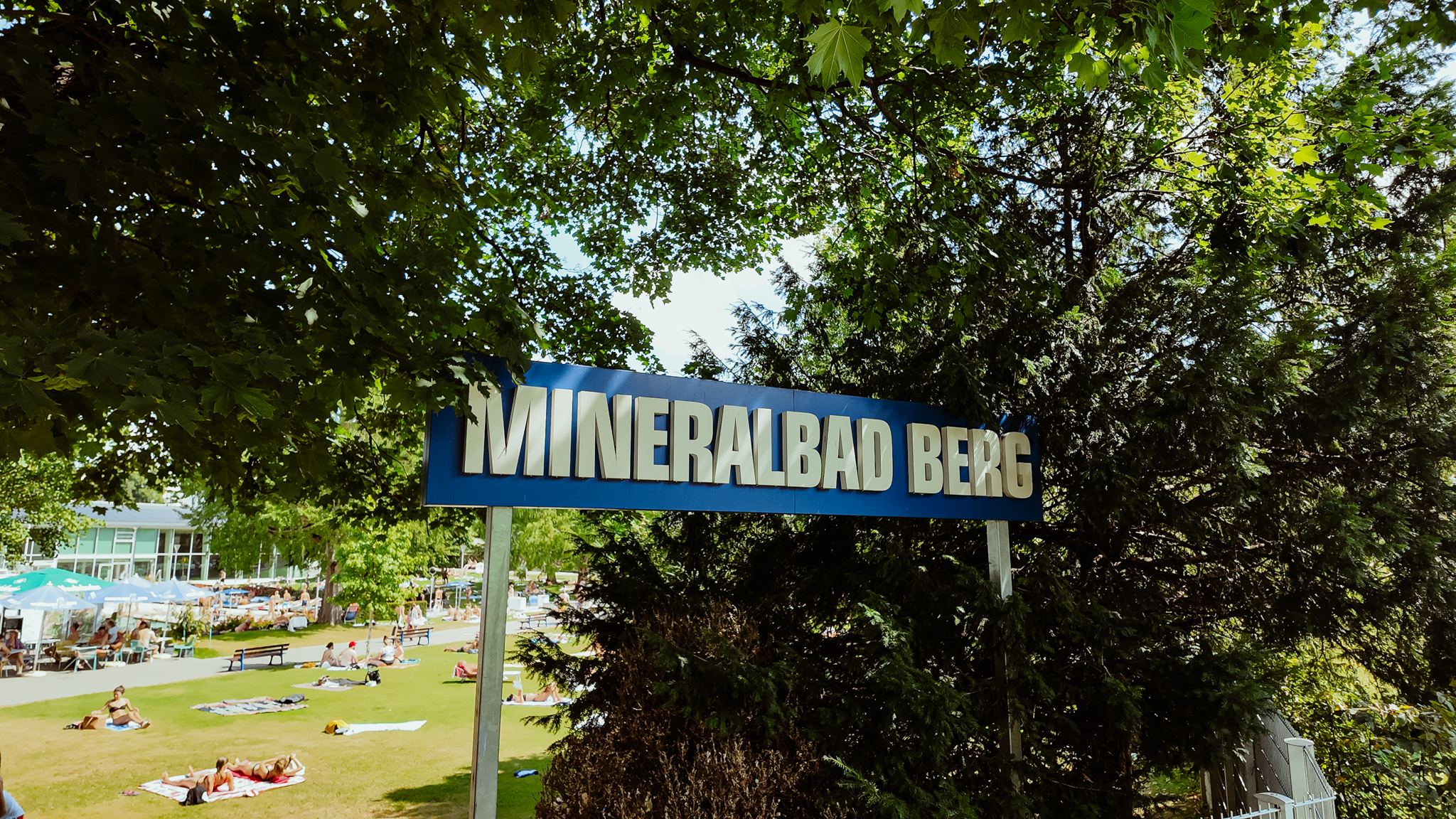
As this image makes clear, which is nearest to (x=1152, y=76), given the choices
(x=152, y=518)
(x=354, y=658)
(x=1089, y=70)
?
(x=1089, y=70)

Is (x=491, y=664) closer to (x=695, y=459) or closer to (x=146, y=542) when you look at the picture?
(x=695, y=459)

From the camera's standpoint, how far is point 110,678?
61.5ft

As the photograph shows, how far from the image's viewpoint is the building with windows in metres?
38.9

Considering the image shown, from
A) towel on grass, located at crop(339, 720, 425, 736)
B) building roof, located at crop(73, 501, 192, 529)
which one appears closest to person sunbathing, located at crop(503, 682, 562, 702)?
towel on grass, located at crop(339, 720, 425, 736)

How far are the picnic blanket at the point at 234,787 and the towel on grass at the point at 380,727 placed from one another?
2820 mm

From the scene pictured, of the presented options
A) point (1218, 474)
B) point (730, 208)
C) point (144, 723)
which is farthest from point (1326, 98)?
point (144, 723)

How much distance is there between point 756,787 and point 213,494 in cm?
654

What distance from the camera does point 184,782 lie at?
34.8 feet

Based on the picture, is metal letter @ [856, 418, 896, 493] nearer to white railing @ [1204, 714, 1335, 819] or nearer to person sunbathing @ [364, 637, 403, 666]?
white railing @ [1204, 714, 1335, 819]

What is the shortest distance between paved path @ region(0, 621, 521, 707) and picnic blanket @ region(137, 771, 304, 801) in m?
4.30

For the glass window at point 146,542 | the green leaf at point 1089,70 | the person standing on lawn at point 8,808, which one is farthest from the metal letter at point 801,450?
the glass window at point 146,542

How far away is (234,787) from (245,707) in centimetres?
569

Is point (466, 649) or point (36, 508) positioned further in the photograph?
point (466, 649)

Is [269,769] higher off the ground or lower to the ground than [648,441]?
lower
